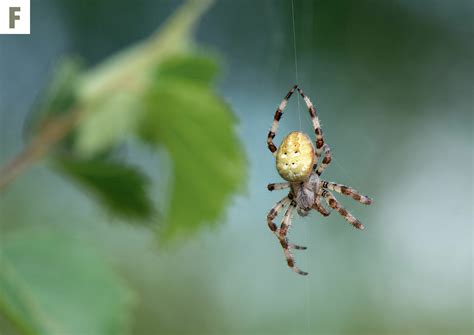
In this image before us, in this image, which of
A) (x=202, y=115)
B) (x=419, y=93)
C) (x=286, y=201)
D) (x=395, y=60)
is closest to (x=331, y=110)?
(x=395, y=60)

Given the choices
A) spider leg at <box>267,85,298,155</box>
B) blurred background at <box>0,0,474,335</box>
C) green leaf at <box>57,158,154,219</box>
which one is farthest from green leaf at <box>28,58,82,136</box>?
blurred background at <box>0,0,474,335</box>

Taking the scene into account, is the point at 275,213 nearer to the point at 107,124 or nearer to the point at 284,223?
the point at 284,223

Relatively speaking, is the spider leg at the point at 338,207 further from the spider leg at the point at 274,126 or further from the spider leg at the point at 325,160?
the spider leg at the point at 274,126

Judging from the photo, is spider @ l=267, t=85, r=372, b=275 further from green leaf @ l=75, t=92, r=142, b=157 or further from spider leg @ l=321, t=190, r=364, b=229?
green leaf @ l=75, t=92, r=142, b=157

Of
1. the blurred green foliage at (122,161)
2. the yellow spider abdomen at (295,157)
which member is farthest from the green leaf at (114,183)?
the yellow spider abdomen at (295,157)

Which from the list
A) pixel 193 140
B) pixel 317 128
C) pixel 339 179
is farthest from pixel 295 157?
pixel 339 179

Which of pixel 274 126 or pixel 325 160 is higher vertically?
pixel 274 126
